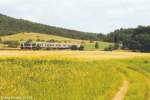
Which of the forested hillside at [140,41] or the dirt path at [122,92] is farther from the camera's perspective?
the forested hillside at [140,41]

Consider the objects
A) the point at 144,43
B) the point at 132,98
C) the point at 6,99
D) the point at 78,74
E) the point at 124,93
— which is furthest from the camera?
the point at 144,43

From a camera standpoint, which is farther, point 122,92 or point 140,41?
point 140,41

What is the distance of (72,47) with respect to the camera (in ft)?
504

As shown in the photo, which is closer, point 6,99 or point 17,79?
point 6,99

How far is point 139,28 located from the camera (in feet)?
555

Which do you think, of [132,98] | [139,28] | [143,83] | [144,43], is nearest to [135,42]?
[144,43]

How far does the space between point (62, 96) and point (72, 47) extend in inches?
4963

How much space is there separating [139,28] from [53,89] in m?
143

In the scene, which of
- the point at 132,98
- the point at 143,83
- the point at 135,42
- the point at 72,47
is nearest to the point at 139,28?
the point at 135,42

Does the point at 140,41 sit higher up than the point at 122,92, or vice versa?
the point at 140,41

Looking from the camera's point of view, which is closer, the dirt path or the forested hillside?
the dirt path

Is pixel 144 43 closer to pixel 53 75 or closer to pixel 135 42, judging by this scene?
pixel 135 42

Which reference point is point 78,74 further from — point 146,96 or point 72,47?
point 72,47

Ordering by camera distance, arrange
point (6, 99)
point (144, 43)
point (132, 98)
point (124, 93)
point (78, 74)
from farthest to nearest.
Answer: point (144, 43)
point (78, 74)
point (124, 93)
point (132, 98)
point (6, 99)
